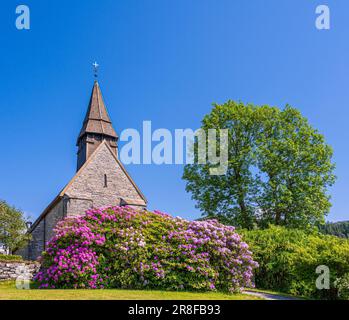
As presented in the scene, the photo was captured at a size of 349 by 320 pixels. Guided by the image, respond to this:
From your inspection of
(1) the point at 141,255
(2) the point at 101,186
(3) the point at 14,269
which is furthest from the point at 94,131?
(1) the point at 141,255

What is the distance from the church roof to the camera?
34.0m

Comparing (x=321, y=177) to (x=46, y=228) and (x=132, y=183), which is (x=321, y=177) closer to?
(x=132, y=183)

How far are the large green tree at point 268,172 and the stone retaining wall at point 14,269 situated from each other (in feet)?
44.9

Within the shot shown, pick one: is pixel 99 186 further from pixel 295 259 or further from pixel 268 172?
pixel 295 259

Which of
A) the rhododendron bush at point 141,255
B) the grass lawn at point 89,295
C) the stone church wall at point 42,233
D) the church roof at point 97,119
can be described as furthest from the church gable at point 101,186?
the grass lawn at point 89,295

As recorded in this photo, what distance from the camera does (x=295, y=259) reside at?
14383 mm

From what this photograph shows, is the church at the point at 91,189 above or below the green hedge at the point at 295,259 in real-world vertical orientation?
above

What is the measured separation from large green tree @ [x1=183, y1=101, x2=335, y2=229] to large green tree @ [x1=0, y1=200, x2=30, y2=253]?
12.4 m

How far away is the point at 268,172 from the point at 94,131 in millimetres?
16136

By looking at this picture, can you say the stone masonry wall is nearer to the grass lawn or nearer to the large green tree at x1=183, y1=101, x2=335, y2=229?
the large green tree at x1=183, y1=101, x2=335, y2=229

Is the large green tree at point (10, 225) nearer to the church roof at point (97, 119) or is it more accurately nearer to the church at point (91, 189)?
the church at point (91, 189)

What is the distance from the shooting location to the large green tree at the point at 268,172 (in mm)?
25469
